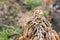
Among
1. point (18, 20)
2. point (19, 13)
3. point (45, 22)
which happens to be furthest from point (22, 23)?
point (45, 22)

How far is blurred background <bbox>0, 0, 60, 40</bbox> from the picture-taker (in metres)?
5.79

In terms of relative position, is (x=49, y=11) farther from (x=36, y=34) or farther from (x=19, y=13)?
(x=36, y=34)

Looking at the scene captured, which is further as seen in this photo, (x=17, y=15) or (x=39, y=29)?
(x=17, y=15)

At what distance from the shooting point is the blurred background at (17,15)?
5.79 meters

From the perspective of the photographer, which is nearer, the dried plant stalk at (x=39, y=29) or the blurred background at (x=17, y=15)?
the dried plant stalk at (x=39, y=29)

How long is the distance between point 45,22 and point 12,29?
6.40ft

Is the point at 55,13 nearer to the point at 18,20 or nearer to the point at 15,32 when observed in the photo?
the point at 18,20

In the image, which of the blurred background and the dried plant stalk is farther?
the blurred background

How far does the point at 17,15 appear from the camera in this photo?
22.2 ft

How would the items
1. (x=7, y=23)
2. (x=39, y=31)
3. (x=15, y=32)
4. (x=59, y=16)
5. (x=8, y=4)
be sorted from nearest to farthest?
(x=39, y=31) < (x=15, y=32) < (x=7, y=23) < (x=59, y=16) < (x=8, y=4)

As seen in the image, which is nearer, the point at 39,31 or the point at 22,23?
the point at 39,31

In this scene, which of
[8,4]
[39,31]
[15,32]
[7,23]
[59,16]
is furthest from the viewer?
[8,4]

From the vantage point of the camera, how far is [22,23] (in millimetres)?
6289

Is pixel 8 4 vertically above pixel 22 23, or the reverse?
pixel 8 4
